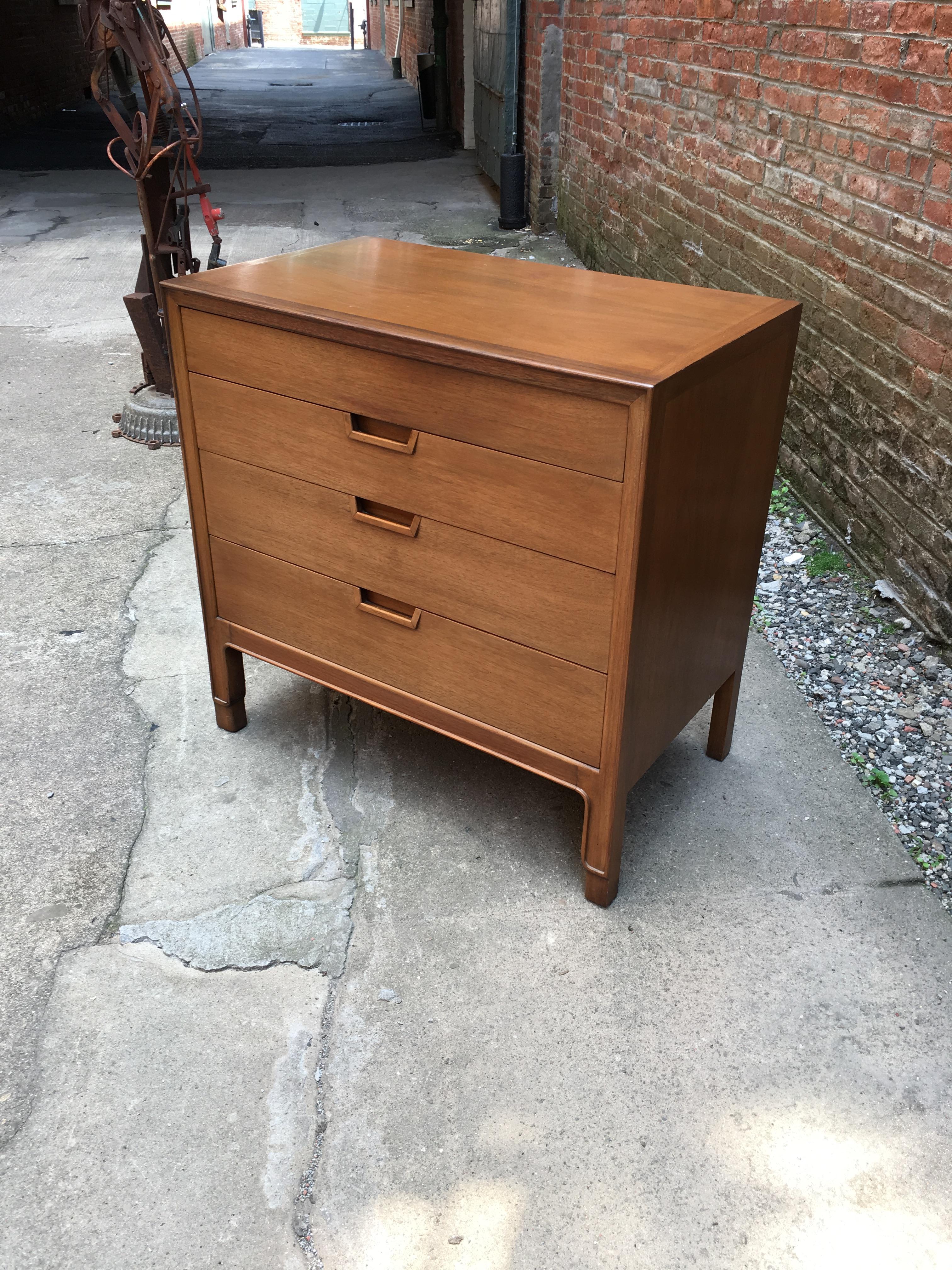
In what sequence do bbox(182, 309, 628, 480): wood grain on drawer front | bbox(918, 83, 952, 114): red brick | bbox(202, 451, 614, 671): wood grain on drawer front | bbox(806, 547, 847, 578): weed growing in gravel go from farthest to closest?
bbox(806, 547, 847, 578): weed growing in gravel, bbox(918, 83, 952, 114): red brick, bbox(202, 451, 614, 671): wood grain on drawer front, bbox(182, 309, 628, 480): wood grain on drawer front

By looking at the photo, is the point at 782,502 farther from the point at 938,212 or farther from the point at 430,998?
the point at 430,998

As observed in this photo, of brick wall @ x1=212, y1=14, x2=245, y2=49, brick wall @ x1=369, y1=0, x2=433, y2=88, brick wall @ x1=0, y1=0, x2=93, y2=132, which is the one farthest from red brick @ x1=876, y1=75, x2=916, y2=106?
brick wall @ x1=212, y1=14, x2=245, y2=49

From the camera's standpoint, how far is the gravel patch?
1.96 meters

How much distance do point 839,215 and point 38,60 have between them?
12340 mm

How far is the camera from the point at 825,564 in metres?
2.79

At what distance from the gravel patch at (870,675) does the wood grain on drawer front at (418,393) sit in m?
1.06

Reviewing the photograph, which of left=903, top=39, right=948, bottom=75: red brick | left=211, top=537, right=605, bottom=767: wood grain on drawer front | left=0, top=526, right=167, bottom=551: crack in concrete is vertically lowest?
left=0, top=526, right=167, bottom=551: crack in concrete

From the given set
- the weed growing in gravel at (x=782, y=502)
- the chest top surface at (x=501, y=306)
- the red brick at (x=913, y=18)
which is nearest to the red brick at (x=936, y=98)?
the red brick at (x=913, y=18)

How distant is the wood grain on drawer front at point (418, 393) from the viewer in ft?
4.54

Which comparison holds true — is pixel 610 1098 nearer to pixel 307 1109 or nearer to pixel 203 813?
pixel 307 1109

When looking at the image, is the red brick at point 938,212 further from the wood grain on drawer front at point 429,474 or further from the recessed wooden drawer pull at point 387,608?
the recessed wooden drawer pull at point 387,608

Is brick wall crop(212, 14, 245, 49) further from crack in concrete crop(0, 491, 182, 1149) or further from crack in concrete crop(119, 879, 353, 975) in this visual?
crack in concrete crop(119, 879, 353, 975)

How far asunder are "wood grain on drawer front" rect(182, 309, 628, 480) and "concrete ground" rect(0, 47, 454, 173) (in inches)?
305

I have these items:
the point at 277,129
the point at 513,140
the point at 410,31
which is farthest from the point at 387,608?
the point at 410,31
